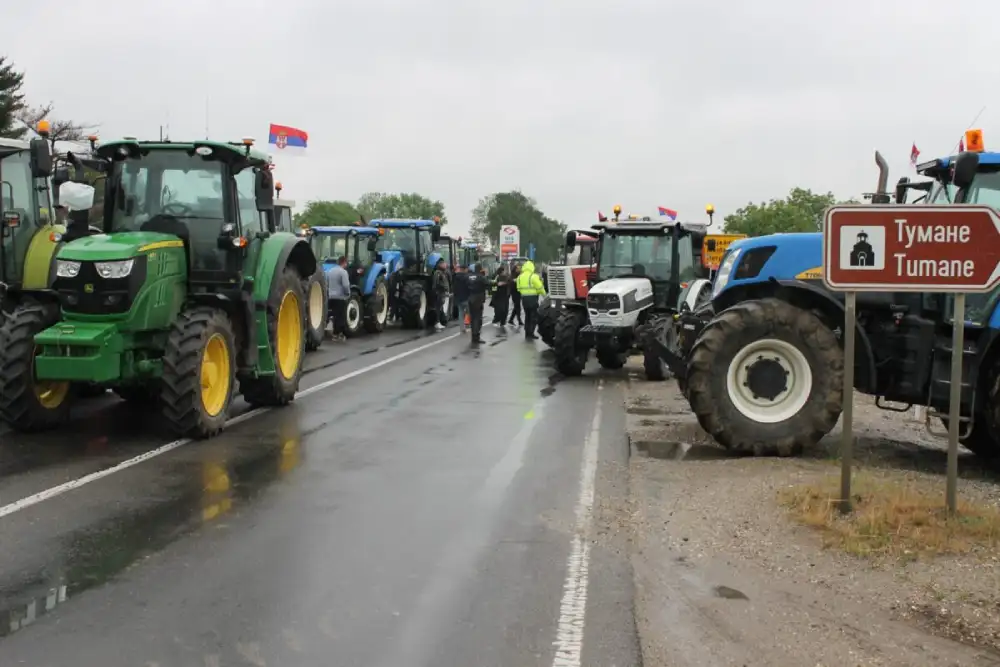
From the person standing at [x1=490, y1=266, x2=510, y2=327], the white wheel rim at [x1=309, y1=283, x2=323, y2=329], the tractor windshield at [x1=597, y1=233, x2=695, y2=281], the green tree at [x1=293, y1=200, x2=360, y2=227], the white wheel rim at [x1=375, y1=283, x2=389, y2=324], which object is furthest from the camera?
the green tree at [x1=293, y1=200, x2=360, y2=227]

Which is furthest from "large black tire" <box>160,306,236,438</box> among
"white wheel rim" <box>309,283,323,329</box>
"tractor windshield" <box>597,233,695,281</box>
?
"white wheel rim" <box>309,283,323,329</box>

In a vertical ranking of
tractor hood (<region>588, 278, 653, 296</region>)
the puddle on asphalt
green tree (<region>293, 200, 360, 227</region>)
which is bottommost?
the puddle on asphalt

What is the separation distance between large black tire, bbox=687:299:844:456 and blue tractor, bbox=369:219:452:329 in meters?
15.8

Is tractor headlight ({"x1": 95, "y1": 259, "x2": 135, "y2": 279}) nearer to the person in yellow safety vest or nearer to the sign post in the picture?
the sign post

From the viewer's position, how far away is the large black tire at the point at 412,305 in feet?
77.9

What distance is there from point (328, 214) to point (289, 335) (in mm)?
107244

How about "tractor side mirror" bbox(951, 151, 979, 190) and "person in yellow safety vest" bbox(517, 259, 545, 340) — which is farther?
"person in yellow safety vest" bbox(517, 259, 545, 340)

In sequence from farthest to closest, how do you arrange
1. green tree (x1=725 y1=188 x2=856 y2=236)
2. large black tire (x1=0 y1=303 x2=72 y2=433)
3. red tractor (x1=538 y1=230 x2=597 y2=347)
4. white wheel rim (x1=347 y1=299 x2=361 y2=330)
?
green tree (x1=725 y1=188 x2=856 y2=236) < white wheel rim (x1=347 y1=299 x2=361 y2=330) < red tractor (x1=538 y1=230 x2=597 y2=347) < large black tire (x1=0 y1=303 x2=72 y2=433)

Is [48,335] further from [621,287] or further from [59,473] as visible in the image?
[621,287]

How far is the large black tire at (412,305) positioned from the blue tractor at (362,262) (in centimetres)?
78

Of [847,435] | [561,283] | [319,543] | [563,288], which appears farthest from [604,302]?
[319,543]

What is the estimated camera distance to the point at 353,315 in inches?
849

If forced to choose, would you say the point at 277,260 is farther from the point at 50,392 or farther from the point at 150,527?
the point at 150,527

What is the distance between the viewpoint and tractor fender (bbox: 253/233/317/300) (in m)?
10.2
